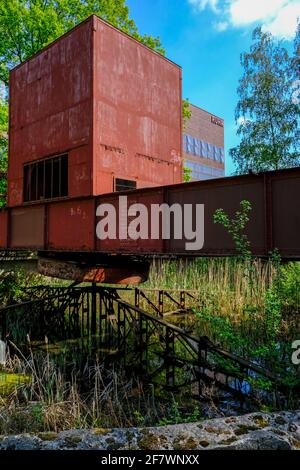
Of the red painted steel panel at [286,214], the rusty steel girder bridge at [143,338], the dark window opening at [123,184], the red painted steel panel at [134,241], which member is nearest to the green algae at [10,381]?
the rusty steel girder bridge at [143,338]

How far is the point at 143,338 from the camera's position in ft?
38.5

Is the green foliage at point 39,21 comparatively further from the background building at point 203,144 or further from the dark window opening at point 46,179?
the background building at point 203,144

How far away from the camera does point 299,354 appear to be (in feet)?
25.3

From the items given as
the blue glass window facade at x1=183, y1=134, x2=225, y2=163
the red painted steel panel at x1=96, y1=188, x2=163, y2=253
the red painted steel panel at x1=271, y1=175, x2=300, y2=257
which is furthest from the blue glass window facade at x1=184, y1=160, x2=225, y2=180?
the red painted steel panel at x1=271, y1=175, x2=300, y2=257

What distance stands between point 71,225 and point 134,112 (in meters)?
4.39

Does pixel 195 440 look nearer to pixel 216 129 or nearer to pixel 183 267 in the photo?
pixel 183 267

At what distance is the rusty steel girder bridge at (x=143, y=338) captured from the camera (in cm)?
682

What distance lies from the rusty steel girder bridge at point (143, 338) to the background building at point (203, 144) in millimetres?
47378

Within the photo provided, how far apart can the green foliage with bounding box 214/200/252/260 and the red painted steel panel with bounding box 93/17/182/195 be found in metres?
4.74

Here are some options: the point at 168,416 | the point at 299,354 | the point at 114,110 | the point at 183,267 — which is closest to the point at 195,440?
the point at 168,416

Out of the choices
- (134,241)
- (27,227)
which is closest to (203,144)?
(27,227)

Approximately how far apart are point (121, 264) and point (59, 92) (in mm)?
5767

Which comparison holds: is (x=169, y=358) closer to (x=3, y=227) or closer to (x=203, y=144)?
(x=3, y=227)

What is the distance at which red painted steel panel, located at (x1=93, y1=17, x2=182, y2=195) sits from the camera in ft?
33.9
